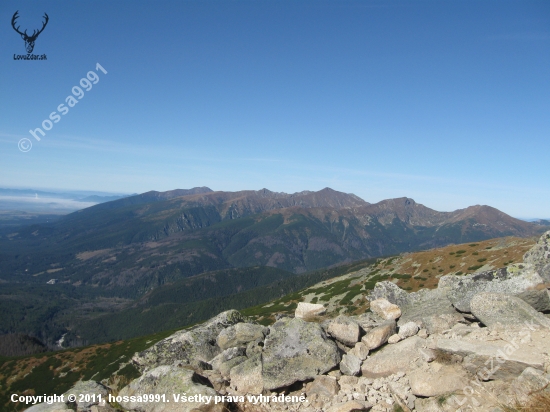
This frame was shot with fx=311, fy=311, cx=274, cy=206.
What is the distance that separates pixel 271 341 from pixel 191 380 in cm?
471

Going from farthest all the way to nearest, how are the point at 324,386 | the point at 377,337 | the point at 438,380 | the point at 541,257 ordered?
the point at 541,257 < the point at 377,337 < the point at 324,386 < the point at 438,380

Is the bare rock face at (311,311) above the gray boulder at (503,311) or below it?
below

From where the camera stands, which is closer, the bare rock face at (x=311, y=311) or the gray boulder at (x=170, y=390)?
the gray boulder at (x=170, y=390)

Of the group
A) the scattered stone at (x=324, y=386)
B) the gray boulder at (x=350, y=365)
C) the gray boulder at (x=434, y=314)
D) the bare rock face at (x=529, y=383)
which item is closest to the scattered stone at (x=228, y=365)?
the scattered stone at (x=324, y=386)

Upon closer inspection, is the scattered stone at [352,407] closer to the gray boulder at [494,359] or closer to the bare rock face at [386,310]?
the gray boulder at [494,359]

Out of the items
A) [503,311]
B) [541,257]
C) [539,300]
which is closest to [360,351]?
[503,311]

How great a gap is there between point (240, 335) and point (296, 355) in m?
5.23

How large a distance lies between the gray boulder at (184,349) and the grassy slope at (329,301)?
2.60 m

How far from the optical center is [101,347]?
122m

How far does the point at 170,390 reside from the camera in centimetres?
1391

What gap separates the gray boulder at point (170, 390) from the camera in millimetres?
12828

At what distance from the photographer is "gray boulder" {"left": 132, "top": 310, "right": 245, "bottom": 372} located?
2075cm

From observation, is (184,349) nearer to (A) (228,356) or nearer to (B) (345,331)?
(A) (228,356)

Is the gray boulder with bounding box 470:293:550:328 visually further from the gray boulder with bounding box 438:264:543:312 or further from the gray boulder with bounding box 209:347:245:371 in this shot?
the gray boulder with bounding box 209:347:245:371
